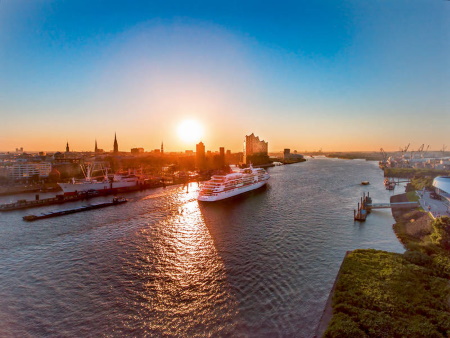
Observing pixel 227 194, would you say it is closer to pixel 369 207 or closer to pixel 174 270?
pixel 369 207

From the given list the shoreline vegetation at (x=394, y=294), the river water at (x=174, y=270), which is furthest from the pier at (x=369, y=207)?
the shoreline vegetation at (x=394, y=294)

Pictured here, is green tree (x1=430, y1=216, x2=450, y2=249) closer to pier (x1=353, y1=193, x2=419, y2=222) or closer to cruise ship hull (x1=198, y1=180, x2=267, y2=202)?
pier (x1=353, y1=193, x2=419, y2=222)

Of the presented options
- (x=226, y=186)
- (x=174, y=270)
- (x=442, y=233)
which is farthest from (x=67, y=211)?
A: (x=442, y=233)

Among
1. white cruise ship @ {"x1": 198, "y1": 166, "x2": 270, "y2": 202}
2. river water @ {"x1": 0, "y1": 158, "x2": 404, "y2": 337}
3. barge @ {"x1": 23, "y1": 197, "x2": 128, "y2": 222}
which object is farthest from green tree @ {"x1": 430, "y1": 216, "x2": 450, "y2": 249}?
barge @ {"x1": 23, "y1": 197, "x2": 128, "y2": 222}

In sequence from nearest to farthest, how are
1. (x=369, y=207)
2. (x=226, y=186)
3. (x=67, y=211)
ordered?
(x=67, y=211) → (x=369, y=207) → (x=226, y=186)

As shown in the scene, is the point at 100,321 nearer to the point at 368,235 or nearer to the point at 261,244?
the point at 261,244

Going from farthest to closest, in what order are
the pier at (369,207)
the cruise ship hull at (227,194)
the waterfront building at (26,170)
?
the waterfront building at (26,170)
the cruise ship hull at (227,194)
the pier at (369,207)

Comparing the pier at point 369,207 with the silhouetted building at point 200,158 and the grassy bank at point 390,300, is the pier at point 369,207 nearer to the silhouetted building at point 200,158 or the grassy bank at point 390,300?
the grassy bank at point 390,300
